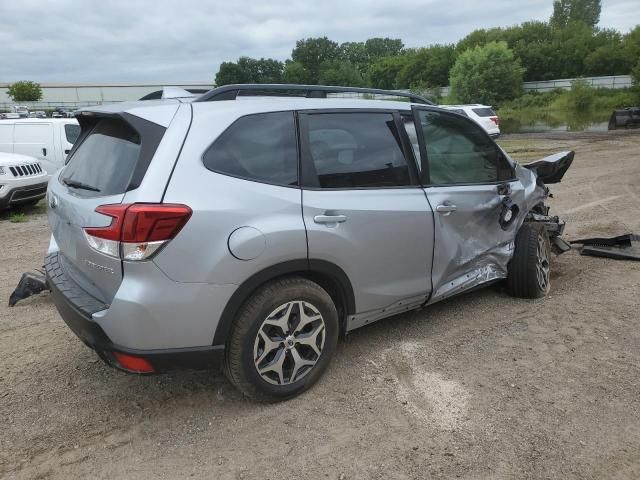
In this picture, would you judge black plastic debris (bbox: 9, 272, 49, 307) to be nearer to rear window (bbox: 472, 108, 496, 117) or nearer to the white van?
the white van

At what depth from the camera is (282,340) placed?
3.04 meters

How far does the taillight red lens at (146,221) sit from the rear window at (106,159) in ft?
0.62

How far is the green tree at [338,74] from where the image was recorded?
318 feet

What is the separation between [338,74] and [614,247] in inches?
3922

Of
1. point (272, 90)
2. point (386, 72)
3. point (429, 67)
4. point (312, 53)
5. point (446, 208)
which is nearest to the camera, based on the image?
point (272, 90)

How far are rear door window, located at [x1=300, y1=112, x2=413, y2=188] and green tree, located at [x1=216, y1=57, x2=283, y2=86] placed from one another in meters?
88.0

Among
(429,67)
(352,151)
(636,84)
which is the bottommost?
(352,151)

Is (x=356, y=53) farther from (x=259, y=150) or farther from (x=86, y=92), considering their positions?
(x=259, y=150)

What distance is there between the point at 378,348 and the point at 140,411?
1656 mm

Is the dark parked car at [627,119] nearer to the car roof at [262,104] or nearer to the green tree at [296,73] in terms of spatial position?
the car roof at [262,104]

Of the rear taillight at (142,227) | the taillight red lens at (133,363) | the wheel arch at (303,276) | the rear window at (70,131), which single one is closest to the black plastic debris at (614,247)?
the wheel arch at (303,276)

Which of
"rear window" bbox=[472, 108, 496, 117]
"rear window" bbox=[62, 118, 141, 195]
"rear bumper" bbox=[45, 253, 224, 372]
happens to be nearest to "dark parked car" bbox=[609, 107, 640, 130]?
"rear window" bbox=[472, 108, 496, 117]

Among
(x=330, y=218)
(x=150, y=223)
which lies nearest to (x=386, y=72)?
(x=330, y=218)

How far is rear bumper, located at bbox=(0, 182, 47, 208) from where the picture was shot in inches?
364
